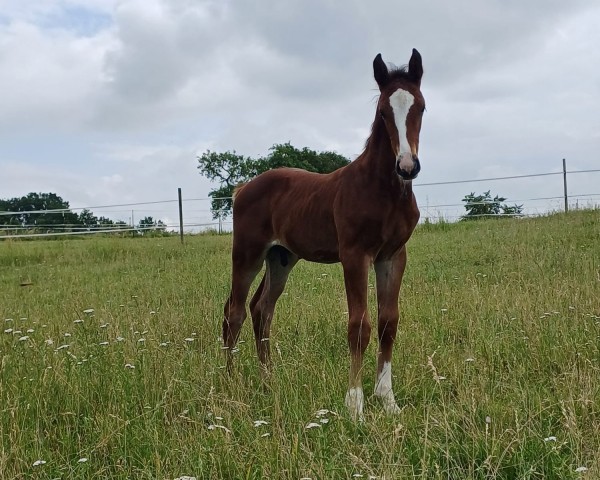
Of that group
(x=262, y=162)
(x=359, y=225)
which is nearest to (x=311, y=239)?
(x=359, y=225)

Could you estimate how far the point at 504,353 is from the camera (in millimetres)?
3742

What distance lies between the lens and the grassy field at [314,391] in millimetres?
2307

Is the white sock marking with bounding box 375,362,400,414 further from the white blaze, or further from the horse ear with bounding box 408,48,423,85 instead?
the horse ear with bounding box 408,48,423,85

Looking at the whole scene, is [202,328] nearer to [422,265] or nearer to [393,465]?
[393,465]

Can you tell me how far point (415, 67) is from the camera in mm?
3361

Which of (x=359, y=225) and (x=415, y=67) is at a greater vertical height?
(x=415, y=67)

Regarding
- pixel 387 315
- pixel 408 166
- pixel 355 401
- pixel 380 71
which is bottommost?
pixel 355 401

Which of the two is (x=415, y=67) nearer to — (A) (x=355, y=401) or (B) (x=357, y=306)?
(B) (x=357, y=306)

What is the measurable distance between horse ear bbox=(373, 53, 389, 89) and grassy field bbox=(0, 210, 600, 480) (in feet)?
5.77

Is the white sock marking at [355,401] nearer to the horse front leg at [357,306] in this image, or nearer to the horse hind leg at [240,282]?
the horse front leg at [357,306]

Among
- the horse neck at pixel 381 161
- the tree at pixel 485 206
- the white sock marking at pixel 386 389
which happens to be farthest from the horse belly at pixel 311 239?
the tree at pixel 485 206

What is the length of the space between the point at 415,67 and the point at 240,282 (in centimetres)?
226

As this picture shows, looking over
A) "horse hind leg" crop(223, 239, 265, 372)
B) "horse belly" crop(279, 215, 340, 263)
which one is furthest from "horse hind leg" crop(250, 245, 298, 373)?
"horse belly" crop(279, 215, 340, 263)

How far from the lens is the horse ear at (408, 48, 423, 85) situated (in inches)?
132
